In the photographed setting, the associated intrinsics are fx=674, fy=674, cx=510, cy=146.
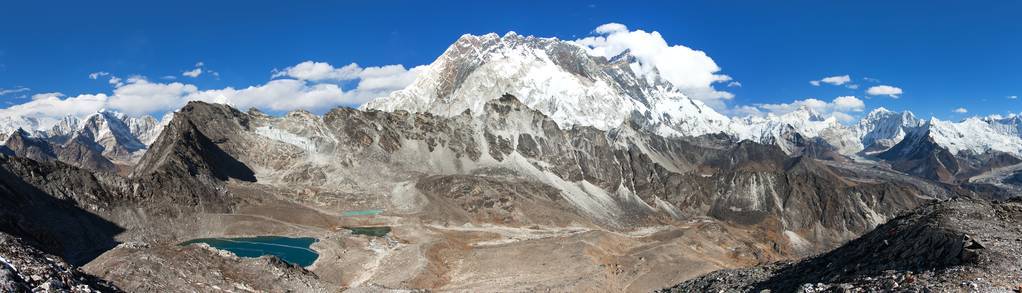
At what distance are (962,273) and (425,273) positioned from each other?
56.6 metres

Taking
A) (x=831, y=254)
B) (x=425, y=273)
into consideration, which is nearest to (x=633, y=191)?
(x=425, y=273)

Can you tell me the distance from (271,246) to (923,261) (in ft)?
304

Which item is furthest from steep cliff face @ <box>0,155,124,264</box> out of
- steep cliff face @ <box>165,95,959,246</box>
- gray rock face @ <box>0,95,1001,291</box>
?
steep cliff face @ <box>165,95,959,246</box>


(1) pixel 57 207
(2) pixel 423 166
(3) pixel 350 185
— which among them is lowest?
(1) pixel 57 207

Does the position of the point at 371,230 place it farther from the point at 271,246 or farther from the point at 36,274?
the point at 36,274

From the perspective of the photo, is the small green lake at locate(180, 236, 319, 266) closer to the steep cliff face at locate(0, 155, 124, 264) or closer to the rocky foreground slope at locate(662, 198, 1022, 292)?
the steep cliff face at locate(0, 155, 124, 264)

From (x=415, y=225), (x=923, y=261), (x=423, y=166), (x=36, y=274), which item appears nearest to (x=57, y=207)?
(x=415, y=225)

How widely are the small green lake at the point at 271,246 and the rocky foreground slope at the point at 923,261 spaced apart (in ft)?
207

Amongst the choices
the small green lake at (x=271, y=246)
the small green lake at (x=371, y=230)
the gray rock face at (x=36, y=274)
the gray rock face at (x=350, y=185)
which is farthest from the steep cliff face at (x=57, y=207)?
the gray rock face at (x=36, y=274)

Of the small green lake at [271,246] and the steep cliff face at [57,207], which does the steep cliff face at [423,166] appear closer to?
the small green lake at [271,246]

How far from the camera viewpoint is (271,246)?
104750 mm

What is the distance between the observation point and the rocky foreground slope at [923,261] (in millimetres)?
28984

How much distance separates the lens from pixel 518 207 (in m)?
152

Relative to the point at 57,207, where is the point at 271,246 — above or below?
below
